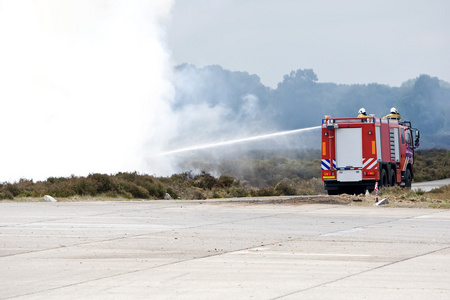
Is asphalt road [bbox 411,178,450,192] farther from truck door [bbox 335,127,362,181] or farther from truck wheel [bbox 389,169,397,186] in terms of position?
truck door [bbox 335,127,362,181]

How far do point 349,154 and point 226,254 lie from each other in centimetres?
1529

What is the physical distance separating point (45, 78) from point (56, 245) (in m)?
31.4

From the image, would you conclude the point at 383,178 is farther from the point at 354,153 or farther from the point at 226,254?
the point at 226,254

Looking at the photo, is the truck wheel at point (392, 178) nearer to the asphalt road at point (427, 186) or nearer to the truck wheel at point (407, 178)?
the truck wheel at point (407, 178)

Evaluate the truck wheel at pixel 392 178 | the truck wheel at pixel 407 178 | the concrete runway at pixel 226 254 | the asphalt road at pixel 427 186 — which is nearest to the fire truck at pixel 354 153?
the truck wheel at pixel 392 178

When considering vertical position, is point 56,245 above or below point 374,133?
below

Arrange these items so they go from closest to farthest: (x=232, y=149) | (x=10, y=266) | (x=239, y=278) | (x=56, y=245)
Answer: (x=239, y=278) → (x=10, y=266) → (x=56, y=245) → (x=232, y=149)

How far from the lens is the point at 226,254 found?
11.4 meters

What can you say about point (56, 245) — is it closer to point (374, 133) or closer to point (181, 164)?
point (374, 133)

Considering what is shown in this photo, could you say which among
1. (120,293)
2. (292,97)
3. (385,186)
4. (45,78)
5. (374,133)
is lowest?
(120,293)

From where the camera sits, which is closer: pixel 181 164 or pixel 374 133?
pixel 374 133

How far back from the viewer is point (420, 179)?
1864 inches

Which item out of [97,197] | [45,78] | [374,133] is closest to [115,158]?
[45,78]

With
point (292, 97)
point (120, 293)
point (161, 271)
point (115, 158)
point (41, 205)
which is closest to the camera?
point (120, 293)
